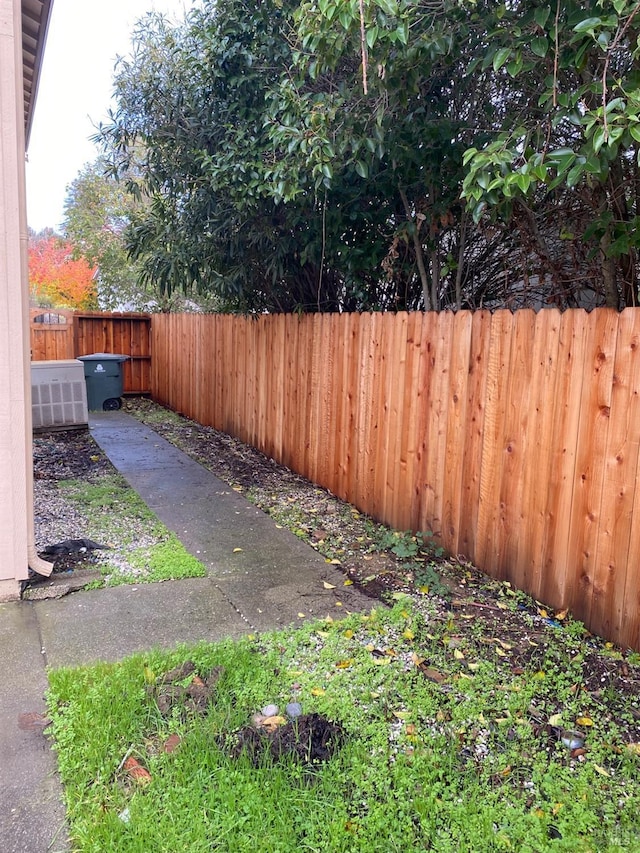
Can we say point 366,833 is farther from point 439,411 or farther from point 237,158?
point 237,158

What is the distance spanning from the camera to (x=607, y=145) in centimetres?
285

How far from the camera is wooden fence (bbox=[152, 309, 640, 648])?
328 centimetres

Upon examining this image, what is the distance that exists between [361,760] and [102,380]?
1070cm

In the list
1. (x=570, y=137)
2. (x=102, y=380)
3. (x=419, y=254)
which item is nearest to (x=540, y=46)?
(x=570, y=137)

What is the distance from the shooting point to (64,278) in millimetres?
22312

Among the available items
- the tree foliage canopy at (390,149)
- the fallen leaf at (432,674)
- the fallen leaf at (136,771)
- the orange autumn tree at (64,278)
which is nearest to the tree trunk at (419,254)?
the tree foliage canopy at (390,149)

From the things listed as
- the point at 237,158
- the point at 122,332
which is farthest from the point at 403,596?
the point at 122,332

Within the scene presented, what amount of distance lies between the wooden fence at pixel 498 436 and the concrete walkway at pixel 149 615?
0.93 meters

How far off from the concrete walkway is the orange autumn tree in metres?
18.6

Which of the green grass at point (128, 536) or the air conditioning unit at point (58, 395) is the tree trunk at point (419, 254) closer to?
the green grass at point (128, 536)

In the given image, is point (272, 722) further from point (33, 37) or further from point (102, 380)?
point (102, 380)

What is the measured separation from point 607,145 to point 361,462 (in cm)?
336

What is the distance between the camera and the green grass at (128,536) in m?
4.22

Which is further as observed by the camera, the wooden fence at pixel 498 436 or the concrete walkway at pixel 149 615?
the wooden fence at pixel 498 436
